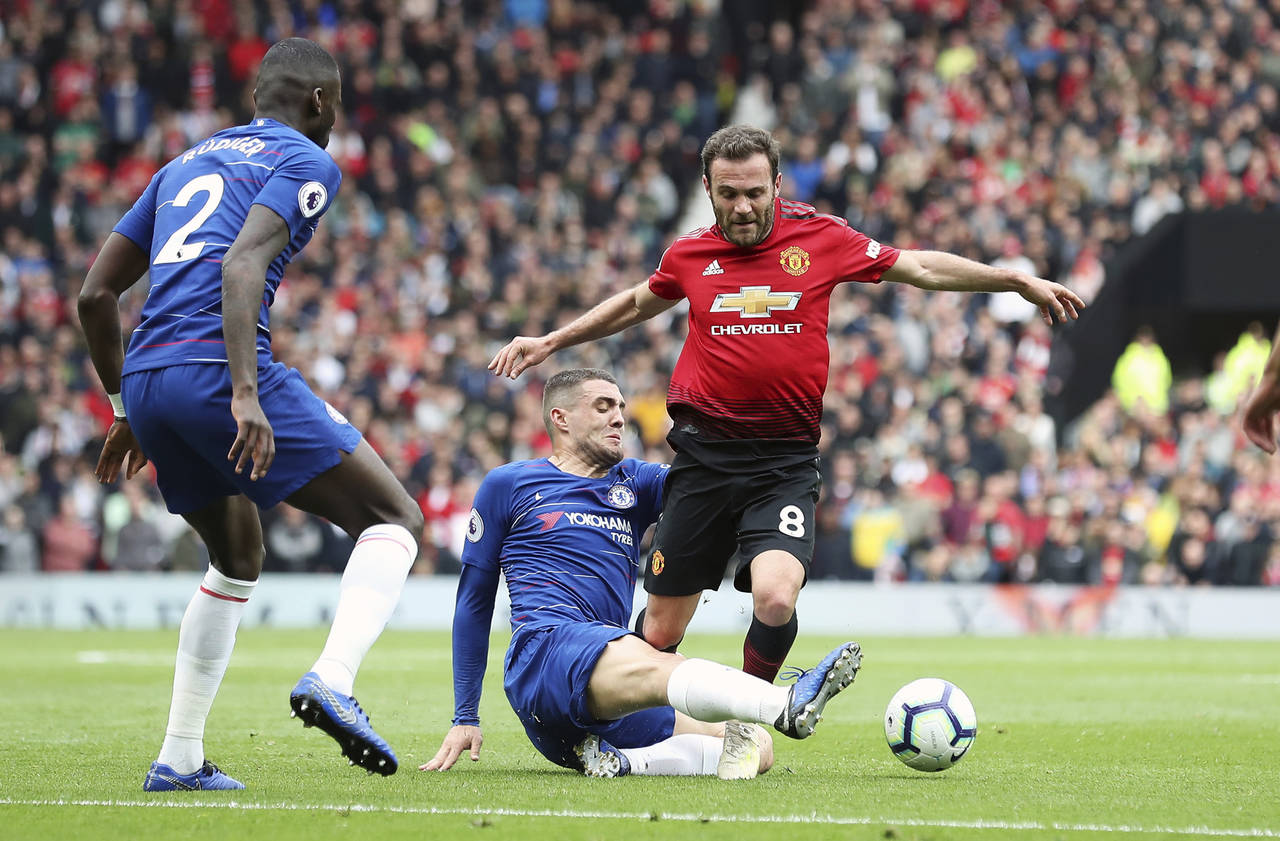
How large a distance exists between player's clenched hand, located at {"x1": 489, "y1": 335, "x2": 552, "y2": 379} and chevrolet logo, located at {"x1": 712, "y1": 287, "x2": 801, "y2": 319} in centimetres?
71

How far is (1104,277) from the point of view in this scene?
2102 cm

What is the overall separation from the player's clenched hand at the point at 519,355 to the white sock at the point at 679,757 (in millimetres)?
1482

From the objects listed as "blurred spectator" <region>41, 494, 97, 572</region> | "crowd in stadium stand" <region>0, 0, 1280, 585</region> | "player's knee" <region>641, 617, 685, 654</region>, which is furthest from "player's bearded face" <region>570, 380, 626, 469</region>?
"blurred spectator" <region>41, 494, 97, 572</region>

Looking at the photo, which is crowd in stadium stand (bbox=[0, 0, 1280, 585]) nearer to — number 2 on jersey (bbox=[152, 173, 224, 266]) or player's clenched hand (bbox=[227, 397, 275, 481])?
number 2 on jersey (bbox=[152, 173, 224, 266])

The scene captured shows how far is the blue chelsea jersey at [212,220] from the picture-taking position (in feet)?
18.4

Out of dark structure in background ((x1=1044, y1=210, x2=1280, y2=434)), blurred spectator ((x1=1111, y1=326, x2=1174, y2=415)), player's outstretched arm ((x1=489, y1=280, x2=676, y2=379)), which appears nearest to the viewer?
player's outstretched arm ((x1=489, y1=280, x2=676, y2=379))

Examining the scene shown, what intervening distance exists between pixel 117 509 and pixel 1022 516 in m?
9.73

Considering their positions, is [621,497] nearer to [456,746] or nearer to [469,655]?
[469,655]

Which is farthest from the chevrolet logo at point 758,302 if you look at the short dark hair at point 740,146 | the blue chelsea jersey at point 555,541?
the blue chelsea jersey at point 555,541

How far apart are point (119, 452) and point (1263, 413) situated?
149 inches

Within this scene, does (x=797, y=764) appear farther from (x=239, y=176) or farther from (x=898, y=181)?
(x=898, y=181)

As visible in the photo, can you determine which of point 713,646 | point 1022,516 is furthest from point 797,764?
point 1022,516

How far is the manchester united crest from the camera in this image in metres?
6.79

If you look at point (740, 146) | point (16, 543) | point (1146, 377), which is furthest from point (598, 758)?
point (1146, 377)
